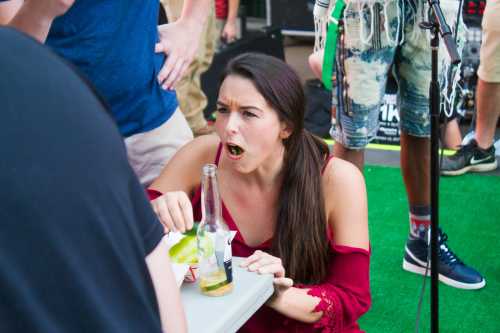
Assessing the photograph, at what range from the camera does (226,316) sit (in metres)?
1.45

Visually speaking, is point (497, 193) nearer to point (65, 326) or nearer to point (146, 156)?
point (146, 156)

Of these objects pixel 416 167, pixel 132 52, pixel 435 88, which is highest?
pixel 132 52

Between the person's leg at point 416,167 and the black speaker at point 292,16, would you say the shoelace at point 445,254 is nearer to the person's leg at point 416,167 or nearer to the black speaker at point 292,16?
the person's leg at point 416,167

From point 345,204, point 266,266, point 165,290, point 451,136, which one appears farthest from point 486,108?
point 165,290

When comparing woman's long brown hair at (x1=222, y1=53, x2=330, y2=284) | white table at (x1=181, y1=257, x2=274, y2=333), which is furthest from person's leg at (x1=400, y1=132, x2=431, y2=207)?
white table at (x1=181, y1=257, x2=274, y2=333)

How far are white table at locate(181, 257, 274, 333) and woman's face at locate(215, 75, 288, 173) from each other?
0.45 metres

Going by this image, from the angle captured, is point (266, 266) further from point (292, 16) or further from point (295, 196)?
point (292, 16)

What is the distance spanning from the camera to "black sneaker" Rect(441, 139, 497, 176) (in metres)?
4.31

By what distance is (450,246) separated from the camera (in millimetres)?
3520

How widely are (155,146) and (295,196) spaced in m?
0.45

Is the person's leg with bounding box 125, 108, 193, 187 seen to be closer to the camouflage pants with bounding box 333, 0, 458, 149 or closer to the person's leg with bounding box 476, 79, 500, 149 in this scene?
the camouflage pants with bounding box 333, 0, 458, 149

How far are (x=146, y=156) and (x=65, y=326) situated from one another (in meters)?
1.35

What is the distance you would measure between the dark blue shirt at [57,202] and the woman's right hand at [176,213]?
2.61 feet

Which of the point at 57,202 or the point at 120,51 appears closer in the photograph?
the point at 57,202
